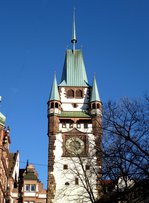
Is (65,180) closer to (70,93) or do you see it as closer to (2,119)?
(2,119)

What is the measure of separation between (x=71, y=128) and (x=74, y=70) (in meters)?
10.7

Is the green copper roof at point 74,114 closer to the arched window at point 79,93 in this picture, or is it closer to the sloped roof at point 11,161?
the arched window at point 79,93

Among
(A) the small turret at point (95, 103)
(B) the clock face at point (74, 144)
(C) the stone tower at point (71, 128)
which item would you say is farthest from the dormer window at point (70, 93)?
(B) the clock face at point (74, 144)

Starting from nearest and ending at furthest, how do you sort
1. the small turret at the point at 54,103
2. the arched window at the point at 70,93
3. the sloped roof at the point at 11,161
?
1. the sloped roof at the point at 11,161
2. the small turret at the point at 54,103
3. the arched window at the point at 70,93

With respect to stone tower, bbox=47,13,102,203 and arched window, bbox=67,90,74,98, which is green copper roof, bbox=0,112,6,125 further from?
arched window, bbox=67,90,74,98

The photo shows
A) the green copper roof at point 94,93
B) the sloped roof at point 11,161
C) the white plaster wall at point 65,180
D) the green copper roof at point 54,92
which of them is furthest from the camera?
the green copper roof at point 94,93

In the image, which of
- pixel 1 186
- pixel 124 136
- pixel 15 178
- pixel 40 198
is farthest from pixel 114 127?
pixel 15 178

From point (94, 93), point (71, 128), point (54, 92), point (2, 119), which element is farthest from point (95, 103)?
point (2, 119)

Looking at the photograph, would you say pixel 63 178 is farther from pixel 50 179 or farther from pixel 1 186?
pixel 1 186

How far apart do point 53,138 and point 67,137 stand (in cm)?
182

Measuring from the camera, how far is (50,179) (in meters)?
51.8

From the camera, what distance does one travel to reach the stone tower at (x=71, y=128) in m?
51.6

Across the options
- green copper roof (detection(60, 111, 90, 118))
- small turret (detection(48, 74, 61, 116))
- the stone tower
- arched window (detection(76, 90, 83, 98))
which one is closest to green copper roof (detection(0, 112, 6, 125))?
the stone tower

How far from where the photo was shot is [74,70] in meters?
63.2
